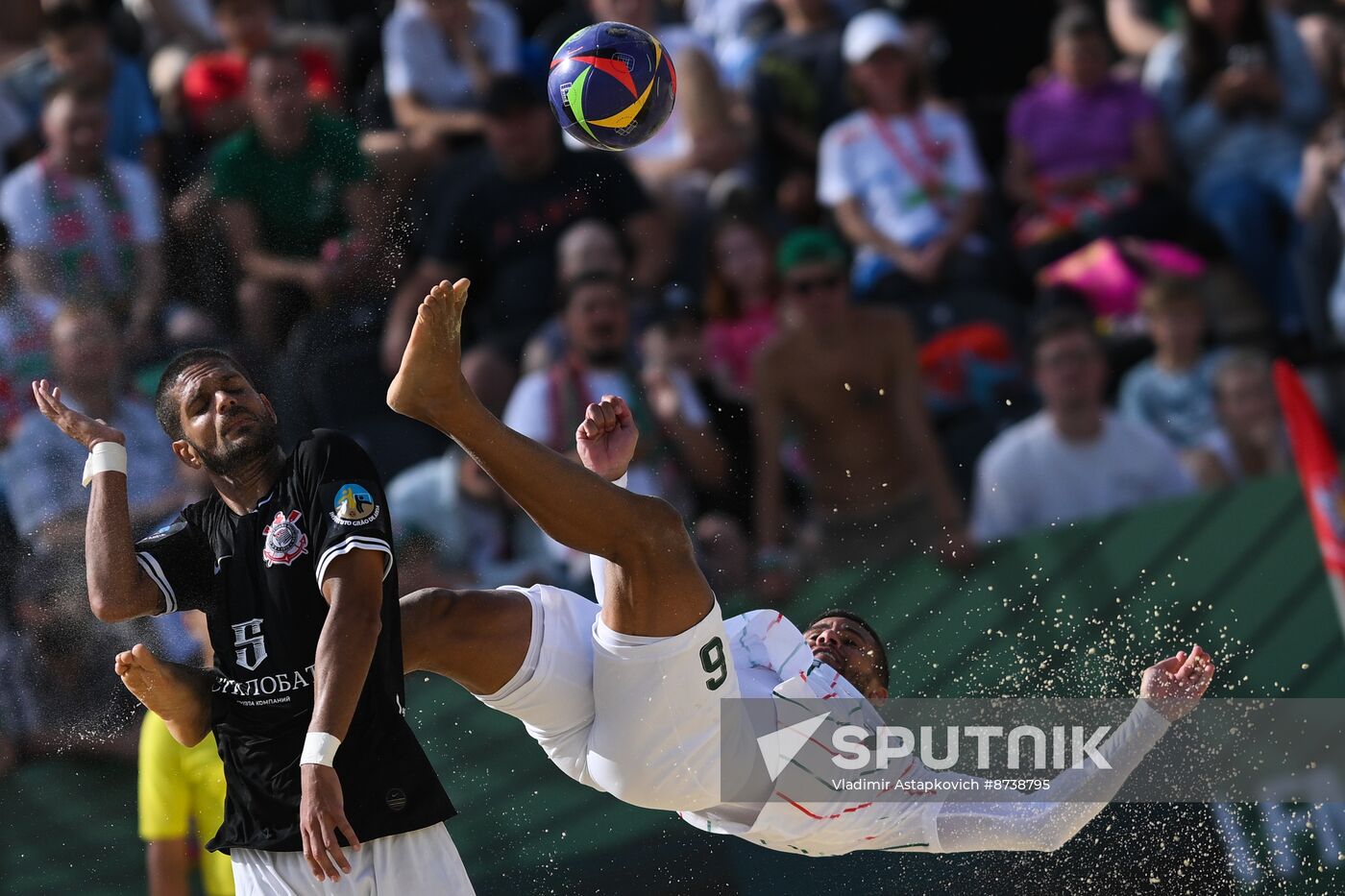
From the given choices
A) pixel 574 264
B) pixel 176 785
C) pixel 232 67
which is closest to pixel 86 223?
pixel 232 67

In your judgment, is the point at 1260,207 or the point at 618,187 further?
the point at 1260,207

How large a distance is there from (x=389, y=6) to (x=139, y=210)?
208 centimetres

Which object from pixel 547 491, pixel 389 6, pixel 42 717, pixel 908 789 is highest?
pixel 389 6

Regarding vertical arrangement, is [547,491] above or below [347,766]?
above

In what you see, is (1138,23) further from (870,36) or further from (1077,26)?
(870,36)

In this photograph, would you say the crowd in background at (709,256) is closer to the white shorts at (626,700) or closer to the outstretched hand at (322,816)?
the white shorts at (626,700)

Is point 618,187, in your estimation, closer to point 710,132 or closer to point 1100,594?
point 710,132

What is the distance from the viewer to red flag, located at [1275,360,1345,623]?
27.1 ft

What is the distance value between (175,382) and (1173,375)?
596cm

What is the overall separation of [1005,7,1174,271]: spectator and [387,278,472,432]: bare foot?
5986mm

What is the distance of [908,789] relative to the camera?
5.61 meters

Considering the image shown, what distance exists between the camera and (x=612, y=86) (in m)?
6.29

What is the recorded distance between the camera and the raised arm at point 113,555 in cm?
502

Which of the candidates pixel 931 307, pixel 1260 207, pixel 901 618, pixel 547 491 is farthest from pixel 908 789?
pixel 1260 207
